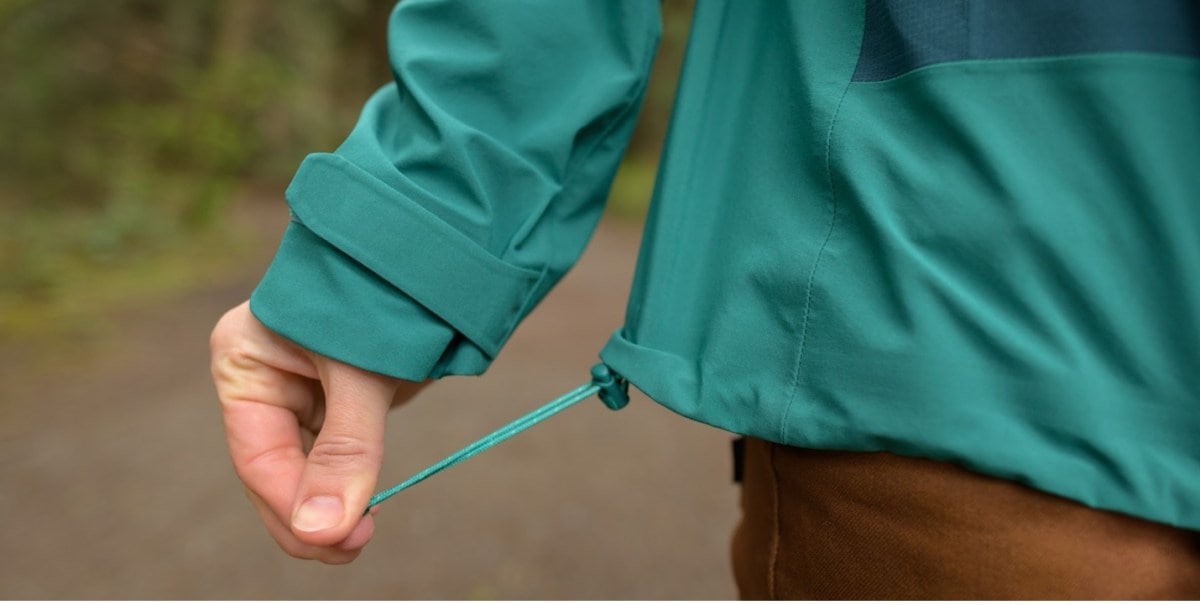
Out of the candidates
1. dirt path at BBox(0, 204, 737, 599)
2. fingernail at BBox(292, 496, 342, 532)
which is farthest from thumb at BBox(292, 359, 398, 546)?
dirt path at BBox(0, 204, 737, 599)

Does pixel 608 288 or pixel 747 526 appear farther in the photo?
pixel 608 288

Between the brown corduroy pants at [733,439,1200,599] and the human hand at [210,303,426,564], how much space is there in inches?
16.0

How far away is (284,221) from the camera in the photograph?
6605mm

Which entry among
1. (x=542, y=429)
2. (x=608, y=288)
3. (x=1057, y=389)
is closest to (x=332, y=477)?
(x=1057, y=389)

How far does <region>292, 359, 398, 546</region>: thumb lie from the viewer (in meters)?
0.83

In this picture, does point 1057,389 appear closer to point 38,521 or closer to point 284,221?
point 38,521

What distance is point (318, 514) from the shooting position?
0.82 metres

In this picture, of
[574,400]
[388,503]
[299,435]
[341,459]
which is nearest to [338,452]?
[341,459]

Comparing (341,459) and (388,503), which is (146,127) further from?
(341,459)

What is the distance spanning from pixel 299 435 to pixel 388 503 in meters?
2.12

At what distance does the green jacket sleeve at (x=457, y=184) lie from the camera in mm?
868

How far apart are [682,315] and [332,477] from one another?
1.23ft

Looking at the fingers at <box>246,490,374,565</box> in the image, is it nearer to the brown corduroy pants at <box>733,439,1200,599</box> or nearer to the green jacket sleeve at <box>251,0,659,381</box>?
the green jacket sleeve at <box>251,0,659,381</box>

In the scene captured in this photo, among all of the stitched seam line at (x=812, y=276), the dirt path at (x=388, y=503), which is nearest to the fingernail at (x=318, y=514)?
the stitched seam line at (x=812, y=276)
